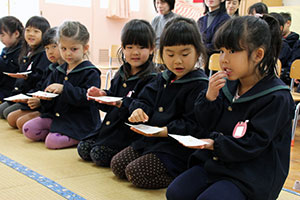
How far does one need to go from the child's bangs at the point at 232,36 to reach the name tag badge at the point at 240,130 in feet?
0.96

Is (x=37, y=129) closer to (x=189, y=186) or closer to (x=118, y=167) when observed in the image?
(x=118, y=167)

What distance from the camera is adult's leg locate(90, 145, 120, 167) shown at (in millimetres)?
2025

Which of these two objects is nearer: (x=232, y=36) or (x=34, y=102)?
(x=232, y=36)

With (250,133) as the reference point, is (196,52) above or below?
above

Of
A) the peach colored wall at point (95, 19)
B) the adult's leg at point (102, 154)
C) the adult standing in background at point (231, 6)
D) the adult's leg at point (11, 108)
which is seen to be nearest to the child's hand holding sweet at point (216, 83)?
the adult's leg at point (102, 154)

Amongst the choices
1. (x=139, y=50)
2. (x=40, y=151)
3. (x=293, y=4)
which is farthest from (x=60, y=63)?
(x=293, y=4)

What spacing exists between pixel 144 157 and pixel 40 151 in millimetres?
908

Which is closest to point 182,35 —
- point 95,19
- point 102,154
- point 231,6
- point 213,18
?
point 102,154

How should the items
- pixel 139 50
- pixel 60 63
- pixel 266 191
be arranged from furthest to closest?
pixel 60 63 < pixel 139 50 < pixel 266 191

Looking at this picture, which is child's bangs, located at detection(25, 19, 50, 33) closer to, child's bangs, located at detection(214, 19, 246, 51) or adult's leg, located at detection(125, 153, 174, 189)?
adult's leg, located at detection(125, 153, 174, 189)

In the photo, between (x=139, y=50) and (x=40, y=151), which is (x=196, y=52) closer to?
(x=139, y=50)

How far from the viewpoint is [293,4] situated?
540cm

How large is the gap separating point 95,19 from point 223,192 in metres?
6.27

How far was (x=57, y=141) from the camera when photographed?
2.37 m
